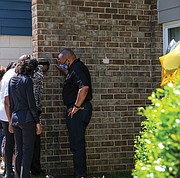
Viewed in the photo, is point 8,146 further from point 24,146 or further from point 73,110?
point 73,110

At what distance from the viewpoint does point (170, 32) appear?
782 centimetres

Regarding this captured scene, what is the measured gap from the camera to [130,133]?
780 centimetres

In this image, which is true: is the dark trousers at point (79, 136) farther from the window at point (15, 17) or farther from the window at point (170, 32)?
the window at point (15, 17)

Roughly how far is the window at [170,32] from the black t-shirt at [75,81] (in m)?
1.67

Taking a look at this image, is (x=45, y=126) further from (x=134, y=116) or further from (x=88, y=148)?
(x=134, y=116)

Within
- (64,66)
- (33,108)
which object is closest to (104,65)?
(64,66)

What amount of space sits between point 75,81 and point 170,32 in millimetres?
1985

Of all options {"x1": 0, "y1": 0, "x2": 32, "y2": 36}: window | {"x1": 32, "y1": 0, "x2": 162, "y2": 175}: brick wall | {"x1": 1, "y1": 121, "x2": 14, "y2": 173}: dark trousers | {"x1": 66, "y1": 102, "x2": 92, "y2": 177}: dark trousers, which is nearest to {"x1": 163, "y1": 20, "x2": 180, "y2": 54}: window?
{"x1": 32, "y1": 0, "x2": 162, "y2": 175}: brick wall

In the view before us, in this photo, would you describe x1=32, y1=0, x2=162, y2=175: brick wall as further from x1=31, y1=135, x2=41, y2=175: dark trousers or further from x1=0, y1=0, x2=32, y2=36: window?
x1=0, y1=0, x2=32, y2=36: window

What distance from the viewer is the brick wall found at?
7348mm

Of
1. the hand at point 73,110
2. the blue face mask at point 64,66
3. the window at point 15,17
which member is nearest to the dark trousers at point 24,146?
the hand at point 73,110

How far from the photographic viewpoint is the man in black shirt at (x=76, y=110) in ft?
22.3

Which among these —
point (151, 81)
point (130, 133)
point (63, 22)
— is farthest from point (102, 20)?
point (130, 133)

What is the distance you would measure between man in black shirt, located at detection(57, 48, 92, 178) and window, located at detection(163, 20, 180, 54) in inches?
65.5
